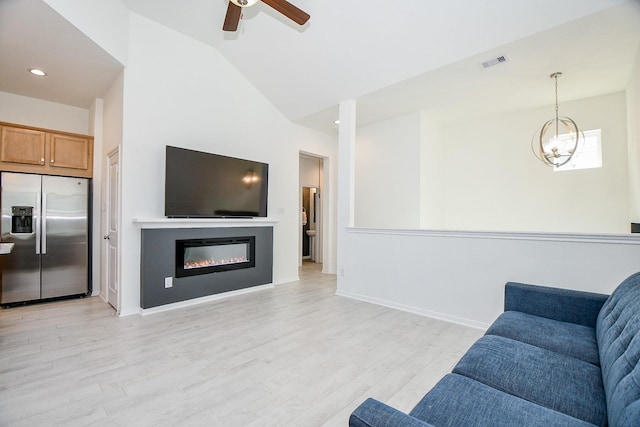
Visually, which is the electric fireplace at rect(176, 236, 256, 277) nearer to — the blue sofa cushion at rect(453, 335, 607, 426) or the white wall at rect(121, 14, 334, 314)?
the white wall at rect(121, 14, 334, 314)

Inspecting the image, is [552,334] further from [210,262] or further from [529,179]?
[529,179]

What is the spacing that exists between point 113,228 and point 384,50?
415 centimetres

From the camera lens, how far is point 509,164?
5.24 metres

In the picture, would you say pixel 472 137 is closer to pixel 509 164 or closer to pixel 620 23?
pixel 509 164

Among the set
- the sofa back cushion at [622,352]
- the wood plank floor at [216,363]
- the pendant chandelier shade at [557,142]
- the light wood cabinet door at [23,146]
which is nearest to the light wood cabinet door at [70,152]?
the light wood cabinet door at [23,146]

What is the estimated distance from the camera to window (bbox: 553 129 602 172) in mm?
4496

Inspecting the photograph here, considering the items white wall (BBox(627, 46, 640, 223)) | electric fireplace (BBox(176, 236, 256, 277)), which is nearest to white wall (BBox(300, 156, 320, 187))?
electric fireplace (BBox(176, 236, 256, 277))

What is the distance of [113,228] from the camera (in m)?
3.99

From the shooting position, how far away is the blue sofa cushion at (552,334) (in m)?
1.62

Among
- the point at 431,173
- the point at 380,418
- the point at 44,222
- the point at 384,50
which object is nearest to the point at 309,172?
the point at 431,173

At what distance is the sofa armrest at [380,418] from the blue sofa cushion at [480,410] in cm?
26

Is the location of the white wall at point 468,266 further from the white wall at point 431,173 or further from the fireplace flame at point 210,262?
the fireplace flame at point 210,262

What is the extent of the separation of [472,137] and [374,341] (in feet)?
14.8

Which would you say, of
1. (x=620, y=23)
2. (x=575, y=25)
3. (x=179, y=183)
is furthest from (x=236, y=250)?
(x=620, y=23)
